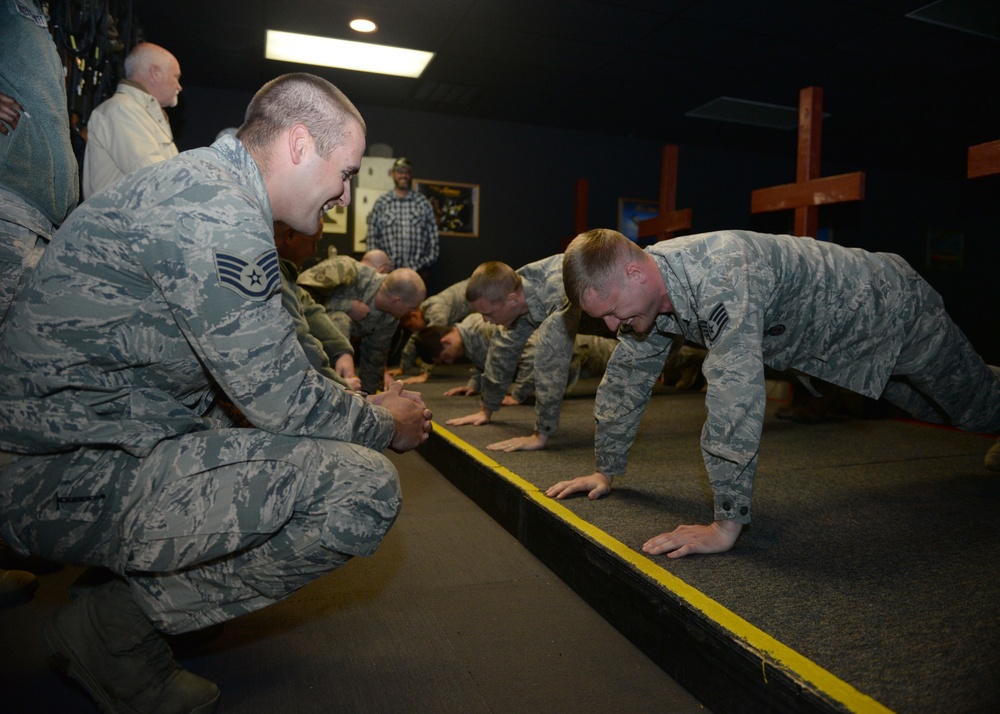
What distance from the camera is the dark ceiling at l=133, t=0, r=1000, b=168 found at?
4191mm

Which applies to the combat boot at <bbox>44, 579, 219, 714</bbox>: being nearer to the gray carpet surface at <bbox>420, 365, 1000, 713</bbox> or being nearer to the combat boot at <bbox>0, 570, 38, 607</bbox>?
the combat boot at <bbox>0, 570, 38, 607</bbox>

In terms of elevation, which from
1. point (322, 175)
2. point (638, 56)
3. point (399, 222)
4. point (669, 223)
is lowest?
point (322, 175)

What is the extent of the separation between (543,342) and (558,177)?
16.6ft

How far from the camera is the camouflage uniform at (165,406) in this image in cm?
94

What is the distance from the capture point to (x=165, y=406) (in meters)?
1.06

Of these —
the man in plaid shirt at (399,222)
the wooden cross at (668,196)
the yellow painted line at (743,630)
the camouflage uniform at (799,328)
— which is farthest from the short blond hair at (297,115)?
the man in plaid shirt at (399,222)

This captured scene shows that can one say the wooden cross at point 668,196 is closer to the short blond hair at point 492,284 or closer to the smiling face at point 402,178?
the short blond hair at point 492,284

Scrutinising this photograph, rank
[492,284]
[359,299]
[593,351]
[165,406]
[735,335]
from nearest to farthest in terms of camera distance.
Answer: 1. [165,406]
2. [735,335]
3. [492,284]
4. [359,299]
5. [593,351]

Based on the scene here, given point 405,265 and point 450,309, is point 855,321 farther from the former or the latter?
point 405,265

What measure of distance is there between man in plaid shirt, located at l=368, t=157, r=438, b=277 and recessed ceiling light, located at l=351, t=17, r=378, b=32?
4.08ft

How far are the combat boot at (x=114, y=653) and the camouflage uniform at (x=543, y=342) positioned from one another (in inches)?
60.0

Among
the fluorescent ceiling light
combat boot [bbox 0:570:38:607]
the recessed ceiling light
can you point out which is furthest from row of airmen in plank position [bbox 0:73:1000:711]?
the fluorescent ceiling light

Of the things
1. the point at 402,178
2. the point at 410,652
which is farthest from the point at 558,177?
the point at 410,652

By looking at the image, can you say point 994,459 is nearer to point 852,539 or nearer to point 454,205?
point 852,539
